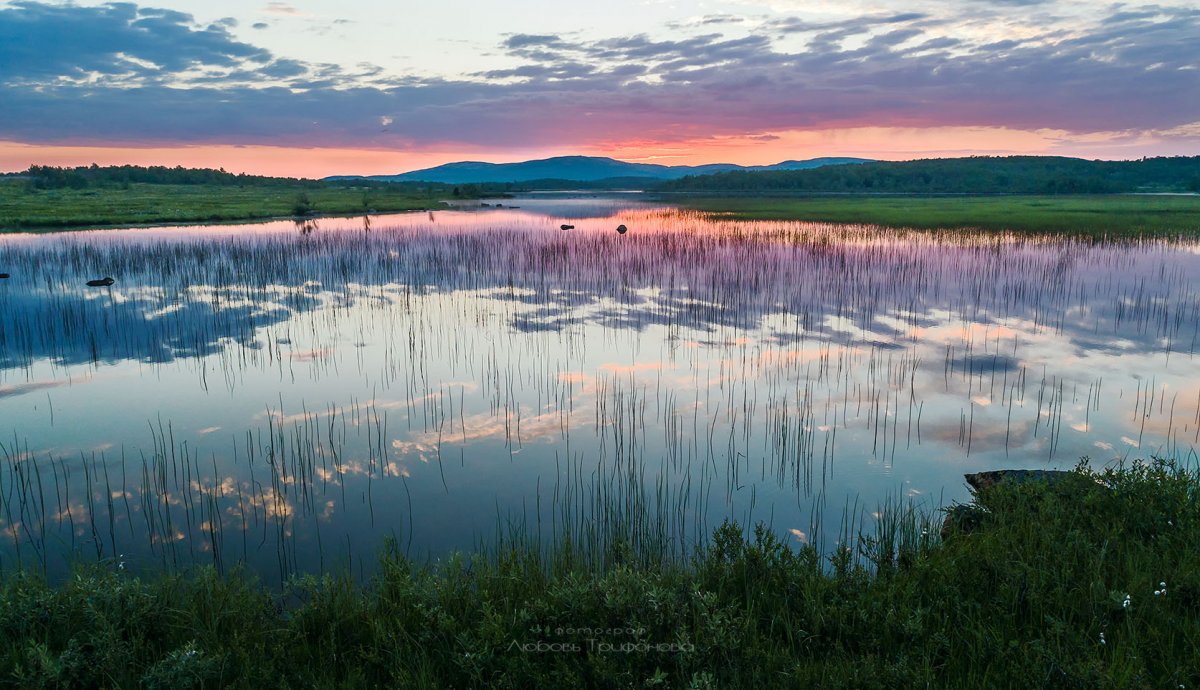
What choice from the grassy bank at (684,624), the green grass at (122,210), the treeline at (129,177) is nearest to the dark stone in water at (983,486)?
the grassy bank at (684,624)

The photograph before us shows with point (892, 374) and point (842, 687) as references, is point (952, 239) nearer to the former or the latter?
point (892, 374)

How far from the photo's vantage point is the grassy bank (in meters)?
4.39

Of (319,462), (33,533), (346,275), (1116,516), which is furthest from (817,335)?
(346,275)

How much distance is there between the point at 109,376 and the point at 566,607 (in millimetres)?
13222

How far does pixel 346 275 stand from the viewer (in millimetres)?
26406

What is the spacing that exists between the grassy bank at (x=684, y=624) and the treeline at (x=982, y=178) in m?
132

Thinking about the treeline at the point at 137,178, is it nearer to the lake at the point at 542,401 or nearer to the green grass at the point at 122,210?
the green grass at the point at 122,210

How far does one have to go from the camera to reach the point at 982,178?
135125mm

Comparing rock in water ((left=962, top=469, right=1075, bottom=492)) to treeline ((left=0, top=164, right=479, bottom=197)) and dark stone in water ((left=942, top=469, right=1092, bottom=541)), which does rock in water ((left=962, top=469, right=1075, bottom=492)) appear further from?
treeline ((left=0, top=164, right=479, bottom=197))

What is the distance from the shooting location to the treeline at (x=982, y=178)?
117m

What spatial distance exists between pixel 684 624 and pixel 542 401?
7601mm

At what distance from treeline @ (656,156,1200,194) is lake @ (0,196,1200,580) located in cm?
11641

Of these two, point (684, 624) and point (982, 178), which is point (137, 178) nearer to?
point (684, 624)

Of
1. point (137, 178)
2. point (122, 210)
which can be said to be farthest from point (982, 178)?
point (137, 178)
